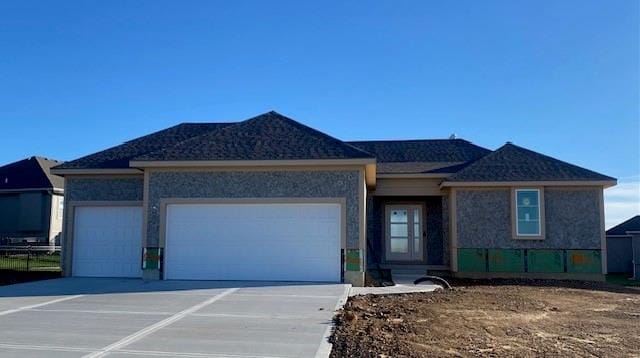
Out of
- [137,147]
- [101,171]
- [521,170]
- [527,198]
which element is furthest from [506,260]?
[101,171]

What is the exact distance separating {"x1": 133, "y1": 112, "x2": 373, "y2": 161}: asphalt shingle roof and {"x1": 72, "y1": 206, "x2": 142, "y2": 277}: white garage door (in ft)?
7.21

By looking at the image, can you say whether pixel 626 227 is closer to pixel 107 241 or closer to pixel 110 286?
pixel 107 241

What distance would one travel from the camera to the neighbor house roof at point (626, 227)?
986 inches

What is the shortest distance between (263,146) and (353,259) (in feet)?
12.9

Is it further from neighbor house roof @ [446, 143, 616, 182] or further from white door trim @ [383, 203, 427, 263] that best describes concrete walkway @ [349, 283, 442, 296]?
white door trim @ [383, 203, 427, 263]

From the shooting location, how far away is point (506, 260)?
17125 mm

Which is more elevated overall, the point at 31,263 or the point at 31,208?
the point at 31,208

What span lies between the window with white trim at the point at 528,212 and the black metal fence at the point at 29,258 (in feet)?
50.2

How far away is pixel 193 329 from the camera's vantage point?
27.4ft

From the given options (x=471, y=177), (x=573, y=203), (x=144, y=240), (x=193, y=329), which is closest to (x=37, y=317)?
(x=193, y=329)

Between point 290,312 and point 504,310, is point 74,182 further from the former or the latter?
point 504,310

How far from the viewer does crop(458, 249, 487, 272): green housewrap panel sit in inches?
678

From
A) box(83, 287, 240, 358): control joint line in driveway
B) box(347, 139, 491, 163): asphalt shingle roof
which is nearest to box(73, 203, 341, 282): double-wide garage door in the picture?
box(83, 287, 240, 358): control joint line in driveway

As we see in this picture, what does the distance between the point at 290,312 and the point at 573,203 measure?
36.2ft
